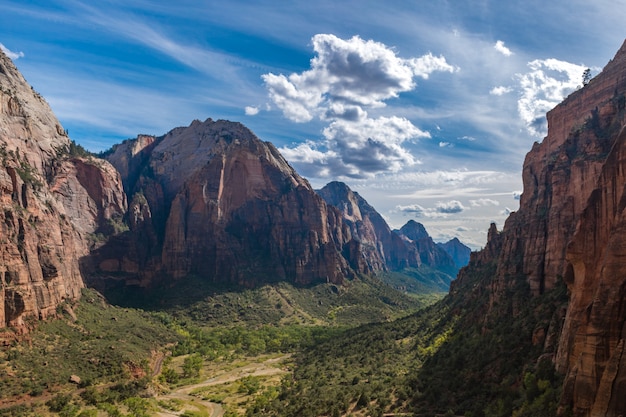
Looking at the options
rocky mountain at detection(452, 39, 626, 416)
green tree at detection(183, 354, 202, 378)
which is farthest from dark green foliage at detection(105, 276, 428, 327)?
rocky mountain at detection(452, 39, 626, 416)

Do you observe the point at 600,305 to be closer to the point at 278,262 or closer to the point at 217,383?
the point at 217,383

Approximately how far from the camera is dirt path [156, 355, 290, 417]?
76.8m

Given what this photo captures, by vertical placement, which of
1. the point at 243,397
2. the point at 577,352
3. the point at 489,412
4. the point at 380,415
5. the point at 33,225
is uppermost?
the point at 33,225

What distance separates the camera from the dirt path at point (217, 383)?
76.8 metres

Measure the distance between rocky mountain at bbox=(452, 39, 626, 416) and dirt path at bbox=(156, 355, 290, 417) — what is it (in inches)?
1968

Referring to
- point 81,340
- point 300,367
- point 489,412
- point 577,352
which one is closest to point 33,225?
point 81,340

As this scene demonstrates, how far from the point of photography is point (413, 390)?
5969cm

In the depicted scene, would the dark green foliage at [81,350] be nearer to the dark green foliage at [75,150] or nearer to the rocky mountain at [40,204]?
the rocky mountain at [40,204]

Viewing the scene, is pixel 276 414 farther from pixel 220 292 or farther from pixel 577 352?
pixel 220 292

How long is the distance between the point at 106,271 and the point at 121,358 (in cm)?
8523

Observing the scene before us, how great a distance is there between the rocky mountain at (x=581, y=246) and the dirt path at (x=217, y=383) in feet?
164

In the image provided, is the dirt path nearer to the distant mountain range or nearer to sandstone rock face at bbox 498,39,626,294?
the distant mountain range

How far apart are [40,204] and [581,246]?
374 ft

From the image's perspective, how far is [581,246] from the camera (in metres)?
35.2
